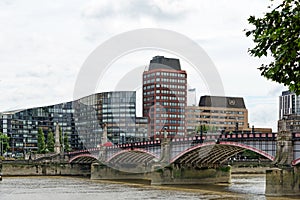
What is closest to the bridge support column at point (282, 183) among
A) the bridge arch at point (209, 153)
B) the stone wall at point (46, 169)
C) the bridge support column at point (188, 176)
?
the bridge arch at point (209, 153)

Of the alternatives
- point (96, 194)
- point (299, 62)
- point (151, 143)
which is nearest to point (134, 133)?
point (151, 143)

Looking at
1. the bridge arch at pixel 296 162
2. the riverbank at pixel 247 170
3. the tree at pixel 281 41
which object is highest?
the tree at pixel 281 41

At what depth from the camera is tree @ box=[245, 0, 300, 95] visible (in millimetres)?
17781

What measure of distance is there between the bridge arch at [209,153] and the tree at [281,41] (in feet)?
174

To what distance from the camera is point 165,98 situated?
184 metres

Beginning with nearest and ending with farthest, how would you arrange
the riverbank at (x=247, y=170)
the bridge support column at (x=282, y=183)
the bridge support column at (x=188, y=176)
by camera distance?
the bridge support column at (x=282, y=183)
the bridge support column at (x=188, y=176)
the riverbank at (x=247, y=170)

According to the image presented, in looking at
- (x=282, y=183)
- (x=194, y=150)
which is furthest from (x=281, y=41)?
(x=194, y=150)

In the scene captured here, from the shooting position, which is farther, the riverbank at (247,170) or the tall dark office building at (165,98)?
the tall dark office building at (165,98)

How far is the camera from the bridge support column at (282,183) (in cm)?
6150

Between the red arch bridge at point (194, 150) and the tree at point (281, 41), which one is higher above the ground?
the tree at point (281, 41)

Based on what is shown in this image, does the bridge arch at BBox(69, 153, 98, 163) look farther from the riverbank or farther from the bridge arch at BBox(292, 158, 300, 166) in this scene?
the bridge arch at BBox(292, 158, 300, 166)

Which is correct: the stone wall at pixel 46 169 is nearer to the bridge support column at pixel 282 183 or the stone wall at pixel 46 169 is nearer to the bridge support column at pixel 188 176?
the bridge support column at pixel 188 176

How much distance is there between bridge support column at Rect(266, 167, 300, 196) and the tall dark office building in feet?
386

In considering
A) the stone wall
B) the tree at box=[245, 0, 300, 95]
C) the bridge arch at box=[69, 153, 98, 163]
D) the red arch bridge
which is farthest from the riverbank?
the tree at box=[245, 0, 300, 95]
